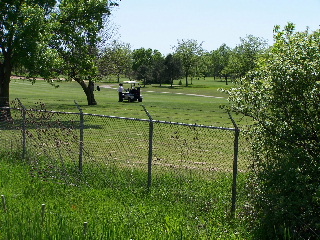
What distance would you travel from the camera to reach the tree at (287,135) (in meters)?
6.23

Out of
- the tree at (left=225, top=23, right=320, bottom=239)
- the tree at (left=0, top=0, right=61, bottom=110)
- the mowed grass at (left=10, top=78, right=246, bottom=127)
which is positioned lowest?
the mowed grass at (left=10, top=78, right=246, bottom=127)

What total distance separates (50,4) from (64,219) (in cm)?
2019

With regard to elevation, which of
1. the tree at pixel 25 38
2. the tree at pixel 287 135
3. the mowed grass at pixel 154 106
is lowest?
the mowed grass at pixel 154 106

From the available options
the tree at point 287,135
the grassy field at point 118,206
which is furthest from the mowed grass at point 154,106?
the grassy field at point 118,206

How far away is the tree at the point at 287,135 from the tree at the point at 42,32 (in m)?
13.5

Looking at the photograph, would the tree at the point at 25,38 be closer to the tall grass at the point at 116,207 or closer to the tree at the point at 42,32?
the tree at the point at 42,32

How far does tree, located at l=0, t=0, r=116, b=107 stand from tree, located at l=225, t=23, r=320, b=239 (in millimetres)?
13528

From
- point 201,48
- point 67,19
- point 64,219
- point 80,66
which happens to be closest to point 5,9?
point 67,19

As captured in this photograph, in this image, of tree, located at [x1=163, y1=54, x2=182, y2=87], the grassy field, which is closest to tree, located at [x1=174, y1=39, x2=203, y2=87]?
tree, located at [x1=163, y1=54, x2=182, y2=87]

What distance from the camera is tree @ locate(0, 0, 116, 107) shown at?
2172 cm

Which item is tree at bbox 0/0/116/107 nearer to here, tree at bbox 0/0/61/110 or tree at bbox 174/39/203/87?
tree at bbox 0/0/61/110

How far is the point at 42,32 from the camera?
2342 centimetres

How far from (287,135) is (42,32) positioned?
18882 mm

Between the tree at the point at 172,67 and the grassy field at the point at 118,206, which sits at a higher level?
the tree at the point at 172,67
